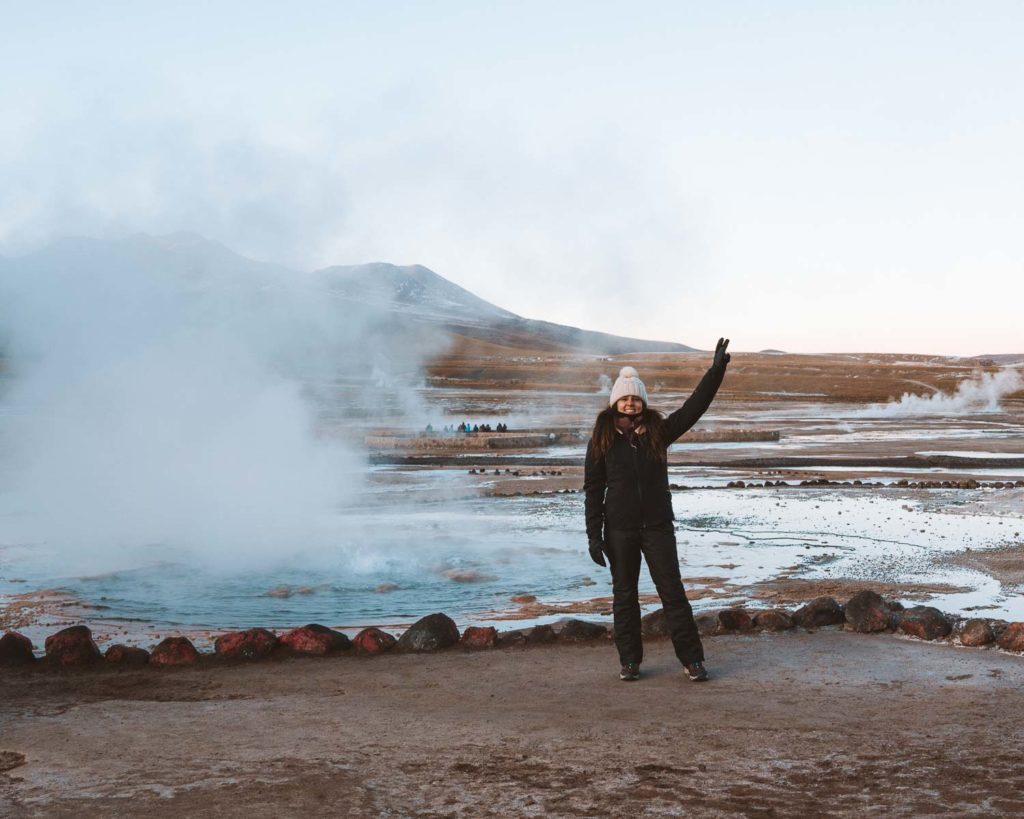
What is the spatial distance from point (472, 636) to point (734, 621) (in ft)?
6.34

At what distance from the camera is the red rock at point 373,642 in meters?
8.01

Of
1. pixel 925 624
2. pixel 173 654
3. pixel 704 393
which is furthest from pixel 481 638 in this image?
Answer: pixel 925 624

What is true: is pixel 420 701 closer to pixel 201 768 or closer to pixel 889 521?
pixel 201 768

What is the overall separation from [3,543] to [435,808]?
1252 centimetres

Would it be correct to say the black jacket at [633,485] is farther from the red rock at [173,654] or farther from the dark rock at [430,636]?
the red rock at [173,654]

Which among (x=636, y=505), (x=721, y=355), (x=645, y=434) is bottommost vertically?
(x=636, y=505)

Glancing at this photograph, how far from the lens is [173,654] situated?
7.75 meters

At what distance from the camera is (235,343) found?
2730cm

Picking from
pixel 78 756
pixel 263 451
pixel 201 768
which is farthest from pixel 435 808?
pixel 263 451

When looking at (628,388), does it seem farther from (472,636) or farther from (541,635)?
(472,636)

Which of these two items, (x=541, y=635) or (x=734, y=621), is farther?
(x=734, y=621)

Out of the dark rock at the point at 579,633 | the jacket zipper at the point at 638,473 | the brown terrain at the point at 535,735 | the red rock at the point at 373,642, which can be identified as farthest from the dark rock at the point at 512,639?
the jacket zipper at the point at 638,473

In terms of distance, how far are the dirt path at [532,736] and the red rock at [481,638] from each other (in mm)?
253

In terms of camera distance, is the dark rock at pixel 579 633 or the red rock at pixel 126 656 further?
the dark rock at pixel 579 633
